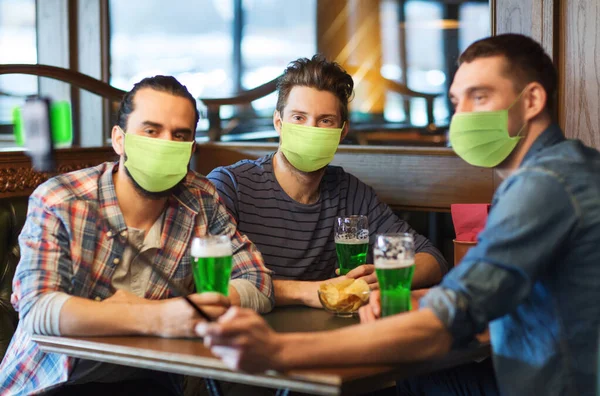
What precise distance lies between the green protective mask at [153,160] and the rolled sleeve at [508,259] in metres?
0.87

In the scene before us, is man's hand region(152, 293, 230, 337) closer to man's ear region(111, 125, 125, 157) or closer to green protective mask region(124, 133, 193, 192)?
green protective mask region(124, 133, 193, 192)

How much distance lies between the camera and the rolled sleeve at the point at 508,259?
145cm

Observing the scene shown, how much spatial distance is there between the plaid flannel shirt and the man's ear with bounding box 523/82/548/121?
32.0 inches

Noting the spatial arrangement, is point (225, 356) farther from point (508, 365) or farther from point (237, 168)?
point (237, 168)

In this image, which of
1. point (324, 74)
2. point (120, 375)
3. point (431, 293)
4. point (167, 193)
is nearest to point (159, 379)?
point (120, 375)

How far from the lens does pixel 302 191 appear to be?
2.69 metres

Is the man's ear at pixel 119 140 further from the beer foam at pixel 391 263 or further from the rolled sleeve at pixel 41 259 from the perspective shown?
the beer foam at pixel 391 263

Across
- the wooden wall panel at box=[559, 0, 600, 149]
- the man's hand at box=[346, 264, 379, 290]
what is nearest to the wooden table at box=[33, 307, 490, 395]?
the man's hand at box=[346, 264, 379, 290]

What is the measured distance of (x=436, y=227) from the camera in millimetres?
3225

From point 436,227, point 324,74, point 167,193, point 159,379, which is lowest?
point 159,379

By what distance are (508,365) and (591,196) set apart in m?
0.38

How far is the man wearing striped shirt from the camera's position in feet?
8.50

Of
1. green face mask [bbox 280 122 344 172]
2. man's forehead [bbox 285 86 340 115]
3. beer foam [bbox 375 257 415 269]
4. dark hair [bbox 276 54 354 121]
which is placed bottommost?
beer foam [bbox 375 257 415 269]

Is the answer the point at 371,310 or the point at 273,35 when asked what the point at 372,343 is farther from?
the point at 273,35
